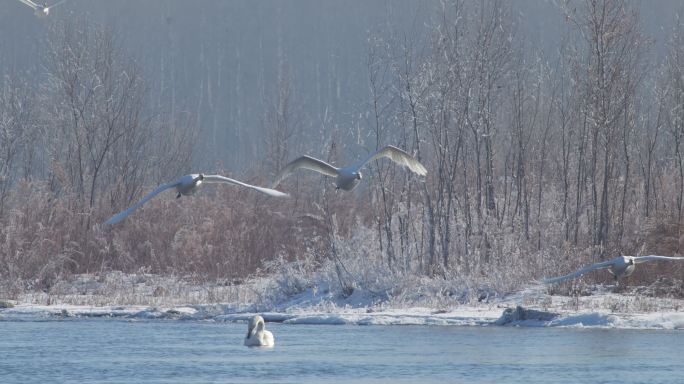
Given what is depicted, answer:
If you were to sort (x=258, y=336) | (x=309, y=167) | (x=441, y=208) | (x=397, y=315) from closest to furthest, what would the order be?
(x=309, y=167)
(x=258, y=336)
(x=397, y=315)
(x=441, y=208)

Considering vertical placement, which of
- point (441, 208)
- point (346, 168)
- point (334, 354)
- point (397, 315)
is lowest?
point (334, 354)

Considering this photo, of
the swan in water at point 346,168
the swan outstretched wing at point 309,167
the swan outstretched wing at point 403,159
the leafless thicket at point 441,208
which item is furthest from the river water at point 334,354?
the leafless thicket at point 441,208

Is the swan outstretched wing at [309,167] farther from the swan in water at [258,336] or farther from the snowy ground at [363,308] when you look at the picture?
the snowy ground at [363,308]

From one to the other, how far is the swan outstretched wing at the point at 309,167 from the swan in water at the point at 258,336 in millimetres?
2608

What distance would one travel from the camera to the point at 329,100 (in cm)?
9412

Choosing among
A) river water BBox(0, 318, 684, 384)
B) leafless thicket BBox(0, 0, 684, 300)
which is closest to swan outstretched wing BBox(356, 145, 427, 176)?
river water BBox(0, 318, 684, 384)

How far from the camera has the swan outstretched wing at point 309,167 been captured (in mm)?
18047

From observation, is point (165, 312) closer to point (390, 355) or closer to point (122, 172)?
point (390, 355)

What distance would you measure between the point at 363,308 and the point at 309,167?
6.96 metres

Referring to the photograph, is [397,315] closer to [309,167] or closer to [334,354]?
[334,354]

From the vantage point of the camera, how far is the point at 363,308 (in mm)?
24844

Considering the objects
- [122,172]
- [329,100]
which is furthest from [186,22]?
[122,172]

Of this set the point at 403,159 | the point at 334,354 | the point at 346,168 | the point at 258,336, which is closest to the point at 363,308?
the point at 258,336

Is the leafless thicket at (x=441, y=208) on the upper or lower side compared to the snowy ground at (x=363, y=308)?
upper
